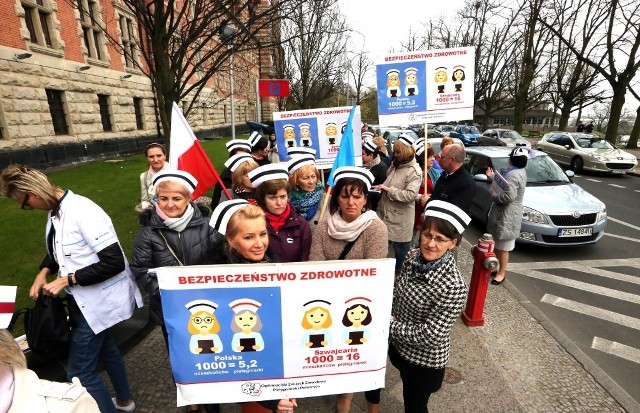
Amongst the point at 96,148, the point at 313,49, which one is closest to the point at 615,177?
the point at 313,49

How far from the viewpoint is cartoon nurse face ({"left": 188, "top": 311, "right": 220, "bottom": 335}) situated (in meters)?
1.88

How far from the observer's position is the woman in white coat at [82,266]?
87.1 inches

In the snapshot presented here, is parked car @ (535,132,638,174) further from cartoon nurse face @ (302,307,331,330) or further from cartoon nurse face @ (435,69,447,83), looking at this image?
cartoon nurse face @ (302,307,331,330)

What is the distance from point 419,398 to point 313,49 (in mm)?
19793

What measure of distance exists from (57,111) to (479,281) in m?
18.5

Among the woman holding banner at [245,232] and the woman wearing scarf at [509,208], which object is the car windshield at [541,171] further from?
the woman holding banner at [245,232]

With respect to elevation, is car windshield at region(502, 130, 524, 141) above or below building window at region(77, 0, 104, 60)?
below

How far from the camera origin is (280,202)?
2.76 meters

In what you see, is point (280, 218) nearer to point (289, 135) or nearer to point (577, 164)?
point (289, 135)

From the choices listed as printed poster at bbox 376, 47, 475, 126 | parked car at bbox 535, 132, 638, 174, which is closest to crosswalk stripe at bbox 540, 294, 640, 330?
printed poster at bbox 376, 47, 475, 126

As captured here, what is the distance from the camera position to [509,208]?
15.6 ft

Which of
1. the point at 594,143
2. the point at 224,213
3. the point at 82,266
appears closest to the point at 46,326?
the point at 82,266

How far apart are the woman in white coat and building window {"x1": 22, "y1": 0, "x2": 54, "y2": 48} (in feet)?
54.5

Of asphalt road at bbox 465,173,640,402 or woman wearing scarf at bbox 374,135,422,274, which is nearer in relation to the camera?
asphalt road at bbox 465,173,640,402
